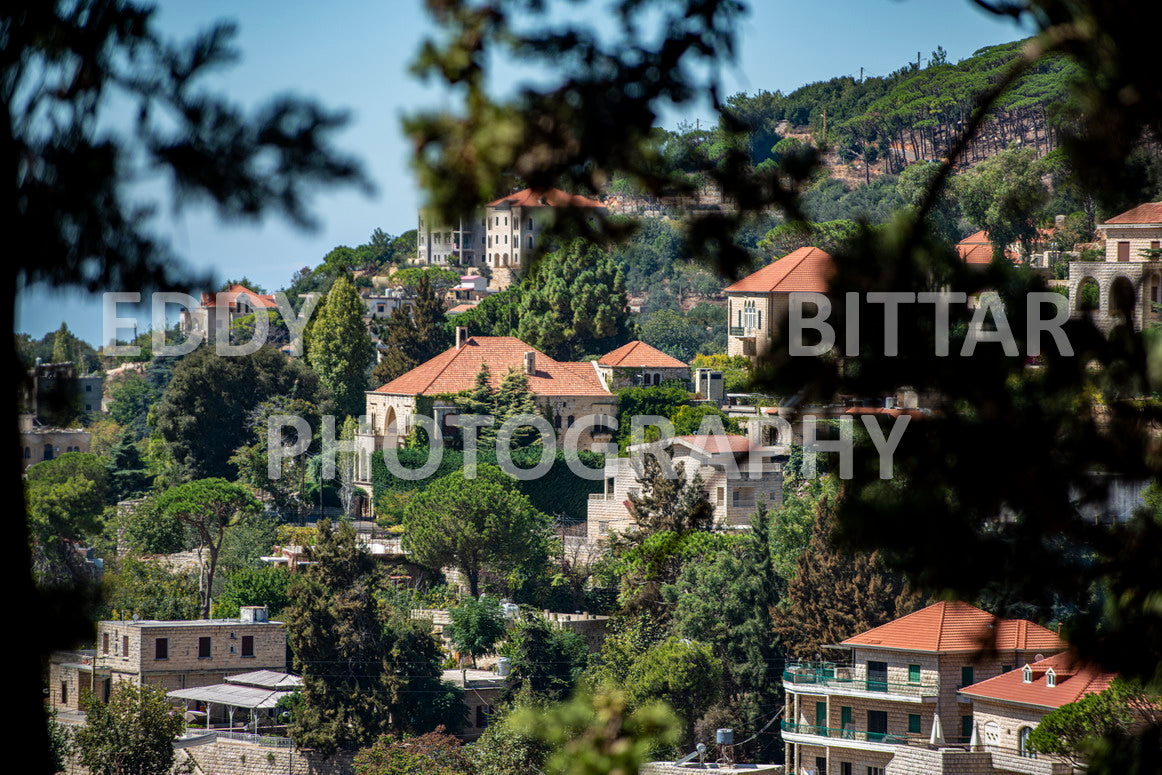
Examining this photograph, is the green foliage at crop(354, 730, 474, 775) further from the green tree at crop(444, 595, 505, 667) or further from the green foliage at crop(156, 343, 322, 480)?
the green foliage at crop(156, 343, 322, 480)

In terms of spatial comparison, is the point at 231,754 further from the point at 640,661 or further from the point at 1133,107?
the point at 1133,107

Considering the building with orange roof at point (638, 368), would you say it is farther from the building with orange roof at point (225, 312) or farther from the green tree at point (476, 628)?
the building with orange roof at point (225, 312)

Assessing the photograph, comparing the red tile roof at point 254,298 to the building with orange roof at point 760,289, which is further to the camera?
the red tile roof at point 254,298

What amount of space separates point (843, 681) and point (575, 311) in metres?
32.6

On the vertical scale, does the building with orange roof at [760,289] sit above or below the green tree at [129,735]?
above

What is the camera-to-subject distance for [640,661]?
39406 mm

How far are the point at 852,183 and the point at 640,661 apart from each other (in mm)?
83335

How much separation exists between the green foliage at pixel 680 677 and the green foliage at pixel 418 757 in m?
4.26

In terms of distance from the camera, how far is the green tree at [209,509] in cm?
5222

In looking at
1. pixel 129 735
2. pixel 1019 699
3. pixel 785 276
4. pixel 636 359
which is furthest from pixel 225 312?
pixel 1019 699

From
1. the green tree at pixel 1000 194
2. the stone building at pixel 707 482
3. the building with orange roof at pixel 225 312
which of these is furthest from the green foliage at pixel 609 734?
the building with orange roof at pixel 225 312

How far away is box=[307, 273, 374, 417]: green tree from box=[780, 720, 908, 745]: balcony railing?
32193 millimetres

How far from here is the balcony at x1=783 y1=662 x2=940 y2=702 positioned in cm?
Answer: 3262

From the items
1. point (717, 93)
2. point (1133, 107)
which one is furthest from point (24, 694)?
point (1133, 107)
